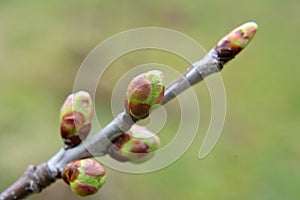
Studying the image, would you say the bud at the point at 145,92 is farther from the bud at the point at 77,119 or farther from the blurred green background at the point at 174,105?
the blurred green background at the point at 174,105

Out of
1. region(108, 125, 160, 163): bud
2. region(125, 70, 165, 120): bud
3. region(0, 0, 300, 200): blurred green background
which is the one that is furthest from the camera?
region(0, 0, 300, 200): blurred green background

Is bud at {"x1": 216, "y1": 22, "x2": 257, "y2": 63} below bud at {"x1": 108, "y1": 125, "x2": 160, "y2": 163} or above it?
above

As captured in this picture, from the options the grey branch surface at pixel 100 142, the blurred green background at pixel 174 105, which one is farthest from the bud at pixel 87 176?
the blurred green background at pixel 174 105

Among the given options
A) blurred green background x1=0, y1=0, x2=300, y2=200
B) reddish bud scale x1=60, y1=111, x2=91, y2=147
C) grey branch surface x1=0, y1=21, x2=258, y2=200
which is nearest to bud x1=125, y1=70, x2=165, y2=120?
grey branch surface x1=0, y1=21, x2=258, y2=200

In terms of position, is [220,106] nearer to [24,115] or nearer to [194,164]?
[194,164]

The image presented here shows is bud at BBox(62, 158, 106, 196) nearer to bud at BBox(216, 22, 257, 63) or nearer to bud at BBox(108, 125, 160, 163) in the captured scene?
bud at BBox(108, 125, 160, 163)

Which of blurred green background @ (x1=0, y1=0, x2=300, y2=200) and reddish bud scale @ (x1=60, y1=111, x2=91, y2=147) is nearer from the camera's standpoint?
reddish bud scale @ (x1=60, y1=111, x2=91, y2=147)

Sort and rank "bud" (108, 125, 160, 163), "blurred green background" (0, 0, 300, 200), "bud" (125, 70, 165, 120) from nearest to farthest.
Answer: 1. "bud" (125, 70, 165, 120)
2. "bud" (108, 125, 160, 163)
3. "blurred green background" (0, 0, 300, 200)
